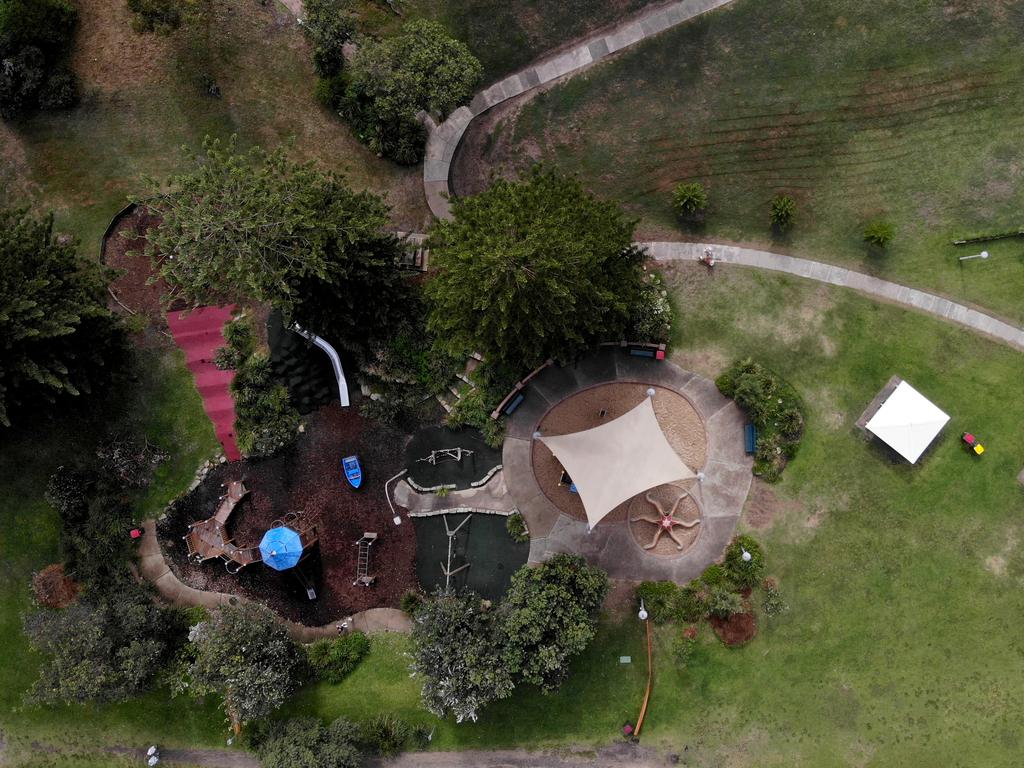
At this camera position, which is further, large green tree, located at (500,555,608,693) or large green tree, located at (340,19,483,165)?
large green tree, located at (340,19,483,165)

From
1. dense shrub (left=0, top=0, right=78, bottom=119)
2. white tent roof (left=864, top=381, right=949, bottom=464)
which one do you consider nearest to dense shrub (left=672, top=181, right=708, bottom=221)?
white tent roof (left=864, top=381, right=949, bottom=464)

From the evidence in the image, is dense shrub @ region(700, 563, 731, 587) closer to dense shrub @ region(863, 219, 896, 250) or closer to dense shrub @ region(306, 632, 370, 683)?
dense shrub @ region(306, 632, 370, 683)

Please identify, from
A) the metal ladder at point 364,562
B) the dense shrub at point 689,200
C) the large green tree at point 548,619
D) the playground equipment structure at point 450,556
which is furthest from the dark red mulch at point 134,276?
the dense shrub at point 689,200

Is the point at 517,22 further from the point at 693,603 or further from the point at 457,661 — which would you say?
the point at 457,661

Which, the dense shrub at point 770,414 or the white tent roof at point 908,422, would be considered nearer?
the white tent roof at point 908,422

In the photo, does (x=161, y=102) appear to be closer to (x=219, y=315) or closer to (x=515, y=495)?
(x=219, y=315)

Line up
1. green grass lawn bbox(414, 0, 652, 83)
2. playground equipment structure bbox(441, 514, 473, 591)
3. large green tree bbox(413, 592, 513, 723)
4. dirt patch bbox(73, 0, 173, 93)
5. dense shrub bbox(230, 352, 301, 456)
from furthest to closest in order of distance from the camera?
1. dirt patch bbox(73, 0, 173, 93)
2. green grass lawn bbox(414, 0, 652, 83)
3. dense shrub bbox(230, 352, 301, 456)
4. playground equipment structure bbox(441, 514, 473, 591)
5. large green tree bbox(413, 592, 513, 723)

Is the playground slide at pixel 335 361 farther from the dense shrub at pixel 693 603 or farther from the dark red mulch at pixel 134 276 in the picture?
the dense shrub at pixel 693 603
